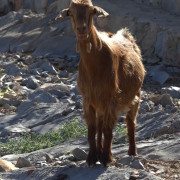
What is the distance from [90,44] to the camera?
767 cm

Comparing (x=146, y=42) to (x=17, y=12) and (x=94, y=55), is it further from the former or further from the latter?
(x=94, y=55)

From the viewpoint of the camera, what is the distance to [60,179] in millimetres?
7840

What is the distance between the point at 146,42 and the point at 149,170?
33.9ft

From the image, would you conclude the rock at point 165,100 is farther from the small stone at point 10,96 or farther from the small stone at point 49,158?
the small stone at point 49,158

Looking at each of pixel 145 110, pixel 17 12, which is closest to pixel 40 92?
pixel 145 110

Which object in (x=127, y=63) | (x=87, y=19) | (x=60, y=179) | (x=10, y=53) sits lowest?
(x=10, y=53)

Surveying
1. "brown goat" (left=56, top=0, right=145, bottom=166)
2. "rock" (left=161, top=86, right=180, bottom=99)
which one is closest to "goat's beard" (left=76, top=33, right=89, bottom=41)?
"brown goat" (left=56, top=0, right=145, bottom=166)

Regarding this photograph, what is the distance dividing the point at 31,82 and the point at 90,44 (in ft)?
30.1

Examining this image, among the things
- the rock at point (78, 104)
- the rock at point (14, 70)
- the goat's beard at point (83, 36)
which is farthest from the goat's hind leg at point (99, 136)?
the rock at point (14, 70)

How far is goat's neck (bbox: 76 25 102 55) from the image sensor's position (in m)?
7.62

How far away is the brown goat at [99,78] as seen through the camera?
7.53 m

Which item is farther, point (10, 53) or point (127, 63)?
point (10, 53)

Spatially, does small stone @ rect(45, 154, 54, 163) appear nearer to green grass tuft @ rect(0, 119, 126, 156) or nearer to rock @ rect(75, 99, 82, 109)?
green grass tuft @ rect(0, 119, 126, 156)

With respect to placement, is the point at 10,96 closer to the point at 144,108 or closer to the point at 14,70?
the point at 14,70
